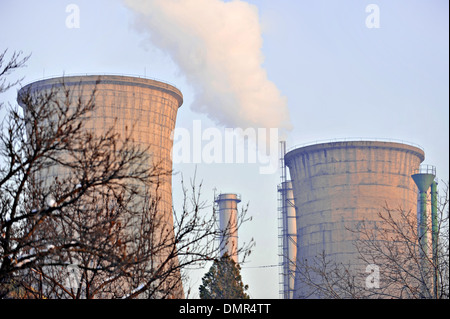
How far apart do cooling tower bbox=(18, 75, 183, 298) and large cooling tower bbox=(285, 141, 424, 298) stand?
23.3 feet

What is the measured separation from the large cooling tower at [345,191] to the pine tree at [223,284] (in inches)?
244

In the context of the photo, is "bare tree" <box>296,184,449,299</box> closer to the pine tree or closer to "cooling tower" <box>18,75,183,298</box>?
the pine tree

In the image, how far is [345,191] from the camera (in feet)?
103

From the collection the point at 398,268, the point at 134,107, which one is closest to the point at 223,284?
the point at 134,107

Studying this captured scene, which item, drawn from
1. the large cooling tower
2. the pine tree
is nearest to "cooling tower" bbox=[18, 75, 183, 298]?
the pine tree

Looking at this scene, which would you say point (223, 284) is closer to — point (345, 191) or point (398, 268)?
point (345, 191)

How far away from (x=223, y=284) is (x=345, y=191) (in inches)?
317

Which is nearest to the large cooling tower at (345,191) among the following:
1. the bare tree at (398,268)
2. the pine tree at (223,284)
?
the bare tree at (398,268)

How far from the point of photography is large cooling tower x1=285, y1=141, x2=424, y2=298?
31328mm

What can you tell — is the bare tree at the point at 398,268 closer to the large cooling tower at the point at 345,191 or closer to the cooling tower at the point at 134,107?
the large cooling tower at the point at 345,191

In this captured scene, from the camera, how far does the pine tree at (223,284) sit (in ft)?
84.3

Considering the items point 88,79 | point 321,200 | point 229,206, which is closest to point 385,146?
point 321,200

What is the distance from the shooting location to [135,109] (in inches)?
1109
